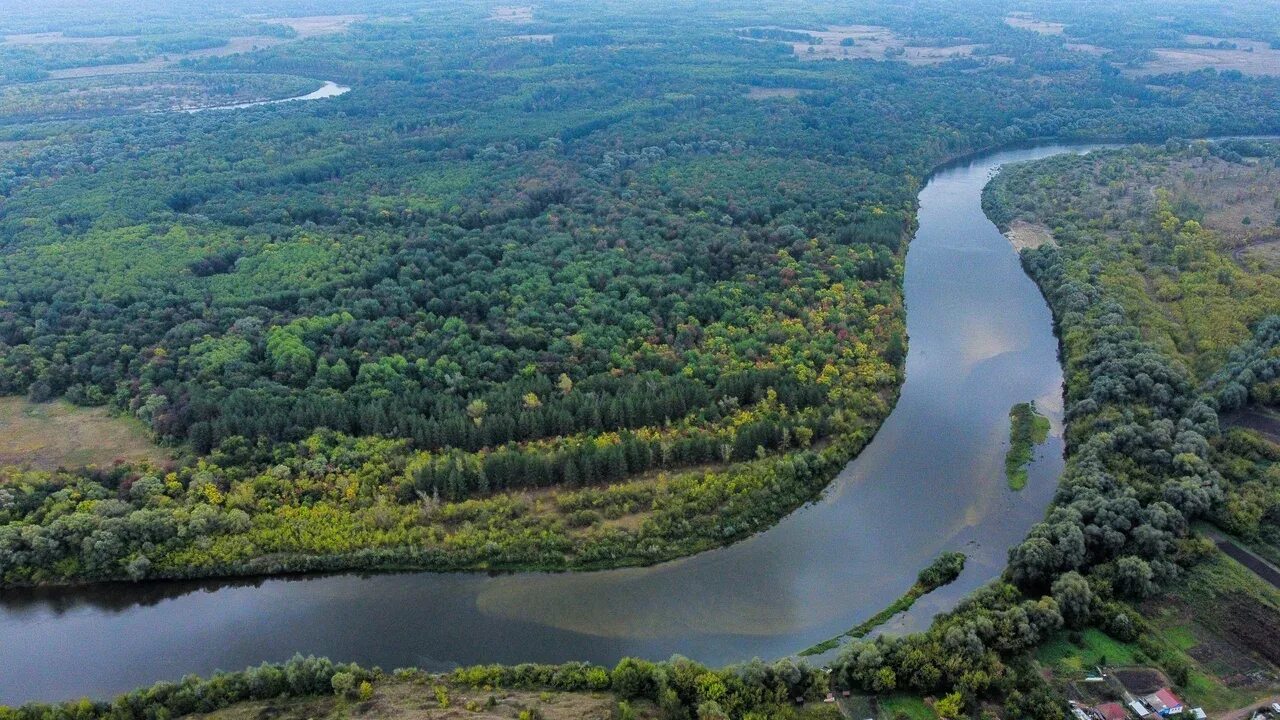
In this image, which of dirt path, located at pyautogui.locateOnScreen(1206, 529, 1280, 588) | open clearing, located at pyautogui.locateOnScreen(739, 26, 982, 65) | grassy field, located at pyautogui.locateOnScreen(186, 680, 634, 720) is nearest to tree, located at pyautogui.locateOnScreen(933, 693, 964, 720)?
grassy field, located at pyautogui.locateOnScreen(186, 680, 634, 720)

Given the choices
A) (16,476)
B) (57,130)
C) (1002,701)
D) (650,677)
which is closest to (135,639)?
(16,476)

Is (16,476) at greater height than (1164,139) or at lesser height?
lesser

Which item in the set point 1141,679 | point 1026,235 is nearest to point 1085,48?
point 1026,235

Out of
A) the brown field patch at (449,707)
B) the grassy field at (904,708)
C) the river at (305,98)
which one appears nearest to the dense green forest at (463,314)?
the brown field patch at (449,707)

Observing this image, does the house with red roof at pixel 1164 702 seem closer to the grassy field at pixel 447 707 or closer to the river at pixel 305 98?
the grassy field at pixel 447 707

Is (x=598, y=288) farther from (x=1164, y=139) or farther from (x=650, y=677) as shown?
(x=1164, y=139)

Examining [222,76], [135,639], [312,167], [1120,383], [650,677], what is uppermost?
[222,76]
